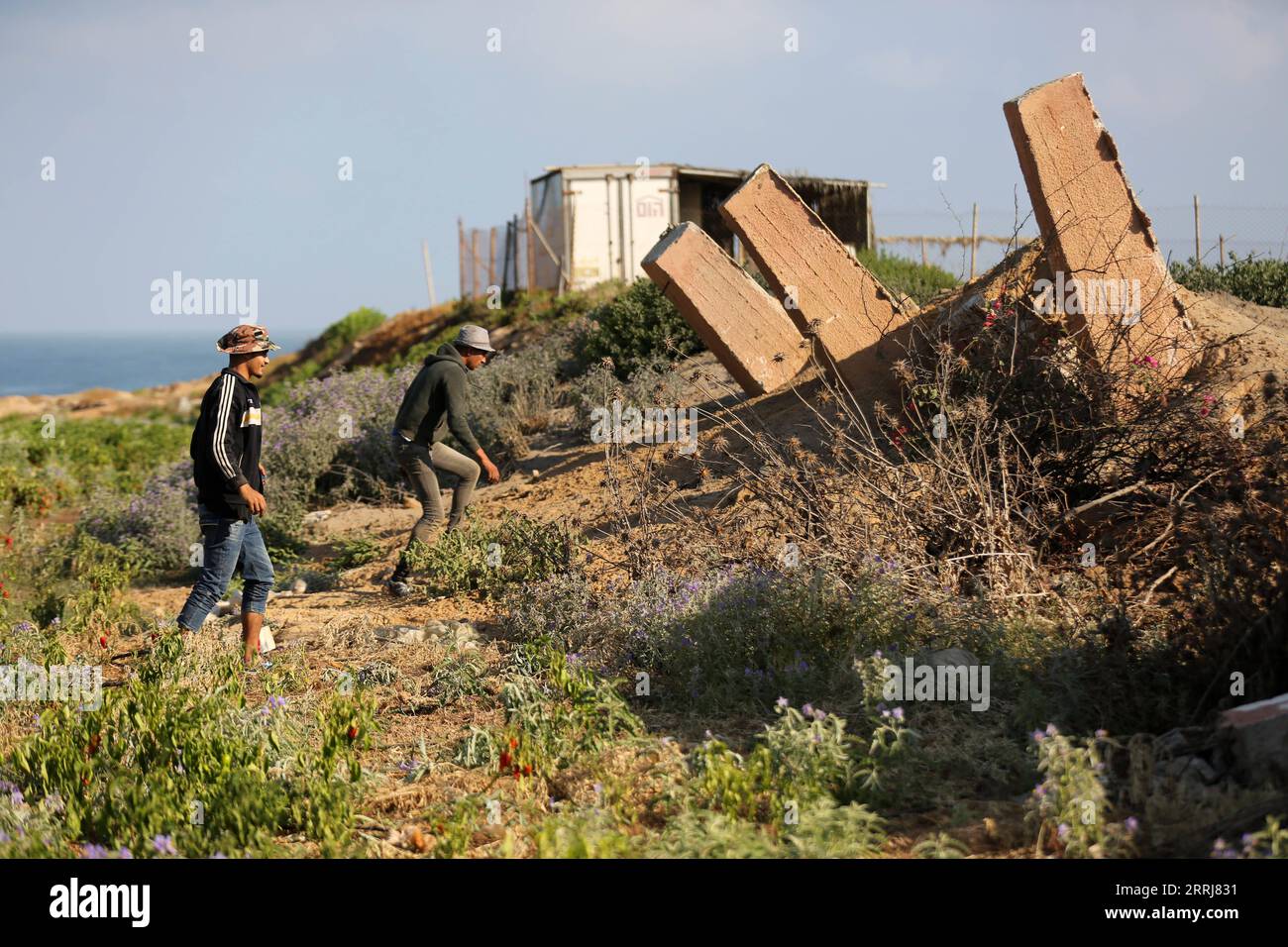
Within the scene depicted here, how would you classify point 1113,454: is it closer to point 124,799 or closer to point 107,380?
point 124,799

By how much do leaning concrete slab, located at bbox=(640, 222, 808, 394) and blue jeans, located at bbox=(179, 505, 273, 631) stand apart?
12.6 ft

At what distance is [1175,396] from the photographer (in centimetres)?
615

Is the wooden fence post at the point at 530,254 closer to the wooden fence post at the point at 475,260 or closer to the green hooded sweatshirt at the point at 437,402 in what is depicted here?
the wooden fence post at the point at 475,260

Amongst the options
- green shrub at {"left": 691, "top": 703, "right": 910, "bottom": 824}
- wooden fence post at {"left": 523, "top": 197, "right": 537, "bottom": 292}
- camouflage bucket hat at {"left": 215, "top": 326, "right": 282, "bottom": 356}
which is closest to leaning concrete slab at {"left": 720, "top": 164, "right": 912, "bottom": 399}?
camouflage bucket hat at {"left": 215, "top": 326, "right": 282, "bottom": 356}

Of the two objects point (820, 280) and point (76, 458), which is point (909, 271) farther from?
point (76, 458)

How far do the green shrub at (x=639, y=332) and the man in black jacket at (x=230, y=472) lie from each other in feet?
20.7

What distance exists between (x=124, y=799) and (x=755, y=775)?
2101 mm

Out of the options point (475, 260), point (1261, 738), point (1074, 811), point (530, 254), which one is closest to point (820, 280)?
point (1261, 738)

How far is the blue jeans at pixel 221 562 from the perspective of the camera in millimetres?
5551

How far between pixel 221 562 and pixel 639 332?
283 inches

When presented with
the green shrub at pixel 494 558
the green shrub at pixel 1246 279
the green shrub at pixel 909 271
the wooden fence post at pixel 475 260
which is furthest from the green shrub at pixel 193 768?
the wooden fence post at pixel 475 260

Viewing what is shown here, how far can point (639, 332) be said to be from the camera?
12.2 meters

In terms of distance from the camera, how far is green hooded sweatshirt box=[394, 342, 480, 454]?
Answer: 7.41 meters
